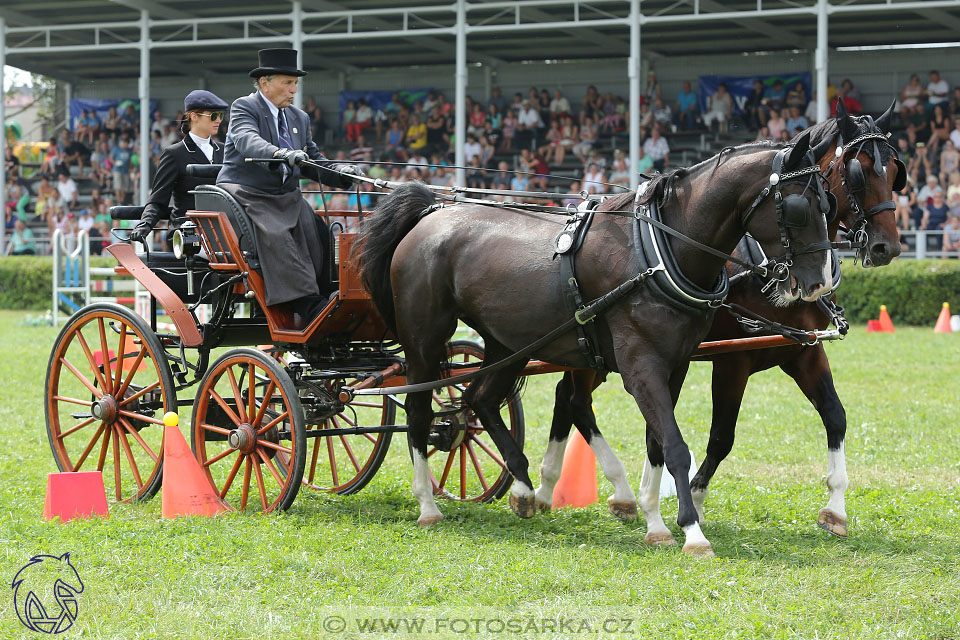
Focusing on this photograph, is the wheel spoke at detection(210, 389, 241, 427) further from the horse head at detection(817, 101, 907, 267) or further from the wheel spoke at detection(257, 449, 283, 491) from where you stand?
the horse head at detection(817, 101, 907, 267)

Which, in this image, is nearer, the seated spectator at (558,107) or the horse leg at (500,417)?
the horse leg at (500,417)

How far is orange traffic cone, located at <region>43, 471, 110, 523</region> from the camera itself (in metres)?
5.96

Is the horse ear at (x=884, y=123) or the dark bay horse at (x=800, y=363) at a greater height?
the horse ear at (x=884, y=123)

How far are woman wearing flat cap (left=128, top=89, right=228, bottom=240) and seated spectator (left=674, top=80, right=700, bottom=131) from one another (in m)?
17.2

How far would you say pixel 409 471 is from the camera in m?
7.84

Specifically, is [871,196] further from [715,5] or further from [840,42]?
[840,42]

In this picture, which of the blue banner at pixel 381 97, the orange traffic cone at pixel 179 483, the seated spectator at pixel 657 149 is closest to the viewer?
the orange traffic cone at pixel 179 483

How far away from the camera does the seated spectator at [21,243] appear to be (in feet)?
79.2

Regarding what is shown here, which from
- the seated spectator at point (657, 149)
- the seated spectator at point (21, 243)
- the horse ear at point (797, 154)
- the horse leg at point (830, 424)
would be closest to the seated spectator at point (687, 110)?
the seated spectator at point (657, 149)

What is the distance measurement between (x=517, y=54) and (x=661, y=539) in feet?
71.7

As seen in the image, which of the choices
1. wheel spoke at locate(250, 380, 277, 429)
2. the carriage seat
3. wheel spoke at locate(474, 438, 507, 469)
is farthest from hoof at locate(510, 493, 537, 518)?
the carriage seat

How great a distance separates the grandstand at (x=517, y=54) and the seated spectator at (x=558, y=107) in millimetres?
215

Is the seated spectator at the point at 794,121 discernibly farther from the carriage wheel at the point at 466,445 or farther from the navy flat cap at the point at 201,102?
the navy flat cap at the point at 201,102

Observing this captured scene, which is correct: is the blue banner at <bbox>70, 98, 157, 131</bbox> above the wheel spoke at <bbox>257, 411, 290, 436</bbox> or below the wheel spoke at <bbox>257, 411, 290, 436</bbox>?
above
